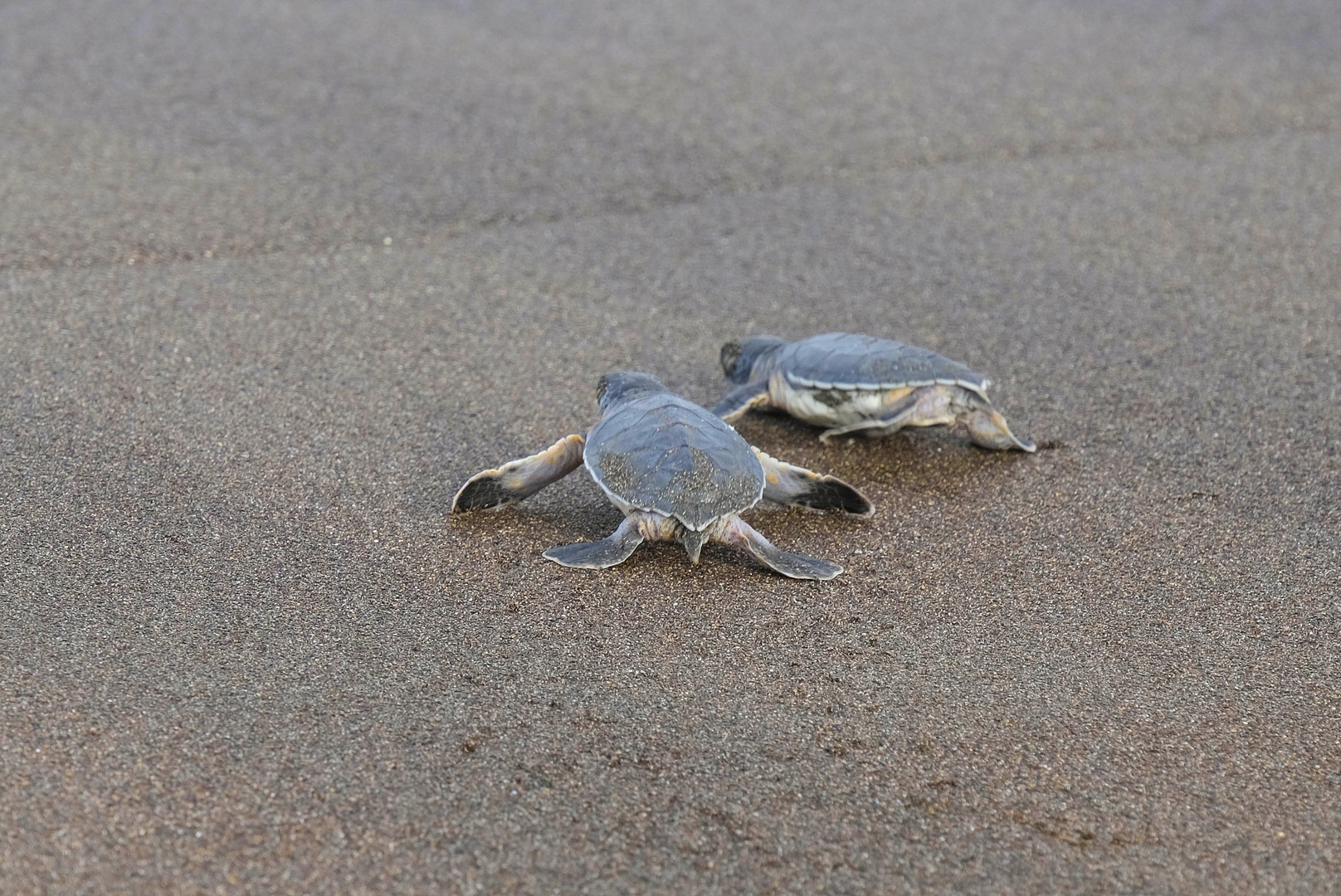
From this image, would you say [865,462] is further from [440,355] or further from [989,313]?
[440,355]

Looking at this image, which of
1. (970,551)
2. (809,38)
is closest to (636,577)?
(970,551)

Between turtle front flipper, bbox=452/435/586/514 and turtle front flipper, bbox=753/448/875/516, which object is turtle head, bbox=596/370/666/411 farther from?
turtle front flipper, bbox=753/448/875/516

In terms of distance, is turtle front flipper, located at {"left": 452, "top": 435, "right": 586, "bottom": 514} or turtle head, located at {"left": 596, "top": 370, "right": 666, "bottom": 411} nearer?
turtle front flipper, located at {"left": 452, "top": 435, "right": 586, "bottom": 514}

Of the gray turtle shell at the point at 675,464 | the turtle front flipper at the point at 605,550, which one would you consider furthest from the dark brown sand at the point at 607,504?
the gray turtle shell at the point at 675,464

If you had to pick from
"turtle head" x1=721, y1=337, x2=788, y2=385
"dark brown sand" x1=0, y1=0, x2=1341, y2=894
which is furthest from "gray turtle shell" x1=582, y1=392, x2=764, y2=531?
"turtle head" x1=721, y1=337, x2=788, y2=385

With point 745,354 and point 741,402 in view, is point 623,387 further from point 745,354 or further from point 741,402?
point 745,354

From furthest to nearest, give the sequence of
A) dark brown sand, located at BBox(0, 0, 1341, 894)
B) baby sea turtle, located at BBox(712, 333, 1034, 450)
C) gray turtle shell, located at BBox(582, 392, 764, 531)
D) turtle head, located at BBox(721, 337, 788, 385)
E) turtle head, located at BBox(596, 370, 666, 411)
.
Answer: turtle head, located at BBox(721, 337, 788, 385)
baby sea turtle, located at BBox(712, 333, 1034, 450)
turtle head, located at BBox(596, 370, 666, 411)
gray turtle shell, located at BBox(582, 392, 764, 531)
dark brown sand, located at BBox(0, 0, 1341, 894)

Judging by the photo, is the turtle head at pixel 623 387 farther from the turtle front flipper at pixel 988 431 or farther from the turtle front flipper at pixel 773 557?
the turtle front flipper at pixel 988 431
